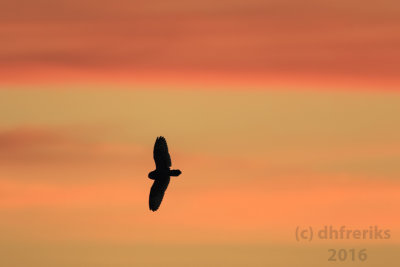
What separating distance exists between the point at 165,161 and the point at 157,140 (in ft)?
4.26

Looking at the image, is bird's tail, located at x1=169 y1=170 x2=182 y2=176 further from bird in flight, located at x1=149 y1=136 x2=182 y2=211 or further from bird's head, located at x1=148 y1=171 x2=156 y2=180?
bird's head, located at x1=148 y1=171 x2=156 y2=180

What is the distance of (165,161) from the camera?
9544cm

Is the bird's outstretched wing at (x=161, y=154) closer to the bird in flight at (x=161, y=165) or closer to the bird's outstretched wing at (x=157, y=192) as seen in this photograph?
the bird in flight at (x=161, y=165)

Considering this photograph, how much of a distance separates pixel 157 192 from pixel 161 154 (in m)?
3.30

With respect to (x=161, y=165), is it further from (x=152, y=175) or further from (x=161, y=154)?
(x=152, y=175)

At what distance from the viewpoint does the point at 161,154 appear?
95.4m

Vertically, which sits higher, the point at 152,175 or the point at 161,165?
the point at 161,165

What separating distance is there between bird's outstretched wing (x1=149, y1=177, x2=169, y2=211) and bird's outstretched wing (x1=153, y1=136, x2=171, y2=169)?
36.5 inches

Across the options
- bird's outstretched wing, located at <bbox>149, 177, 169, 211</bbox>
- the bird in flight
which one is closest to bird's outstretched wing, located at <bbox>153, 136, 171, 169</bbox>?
the bird in flight

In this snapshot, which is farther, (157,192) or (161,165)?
(157,192)

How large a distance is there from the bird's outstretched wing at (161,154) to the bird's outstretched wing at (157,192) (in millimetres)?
926

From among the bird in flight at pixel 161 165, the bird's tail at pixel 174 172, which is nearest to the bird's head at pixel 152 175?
the bird in flight at pixel 161 165

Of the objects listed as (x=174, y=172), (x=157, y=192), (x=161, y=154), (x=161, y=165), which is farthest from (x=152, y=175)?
(x=157, y=192)

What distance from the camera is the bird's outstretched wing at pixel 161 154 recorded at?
9519 centimetres
